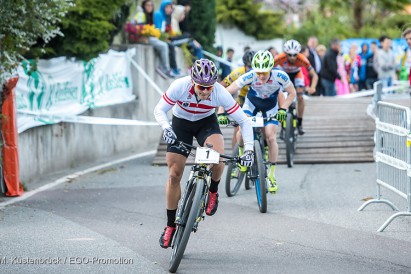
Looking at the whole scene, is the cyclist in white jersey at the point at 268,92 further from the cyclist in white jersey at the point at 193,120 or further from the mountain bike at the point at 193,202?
the mountain bike at the point at 193,202

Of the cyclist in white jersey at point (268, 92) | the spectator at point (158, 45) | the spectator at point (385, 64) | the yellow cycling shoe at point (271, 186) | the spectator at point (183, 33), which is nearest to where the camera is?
the cyclist in white jersey at point (268, 92)

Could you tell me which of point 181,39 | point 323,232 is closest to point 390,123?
point 323,232

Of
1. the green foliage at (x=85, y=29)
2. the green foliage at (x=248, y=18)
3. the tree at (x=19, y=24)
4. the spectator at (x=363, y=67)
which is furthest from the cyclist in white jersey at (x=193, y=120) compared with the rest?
the green foliage at (x=248, y=18)

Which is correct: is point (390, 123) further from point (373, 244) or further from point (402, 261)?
point (402, 261)

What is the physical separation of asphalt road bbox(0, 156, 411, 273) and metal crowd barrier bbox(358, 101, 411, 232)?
1.25ft

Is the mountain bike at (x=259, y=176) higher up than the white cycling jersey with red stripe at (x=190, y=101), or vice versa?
the white cycling jersey with red stripe at (x=190, y=101)

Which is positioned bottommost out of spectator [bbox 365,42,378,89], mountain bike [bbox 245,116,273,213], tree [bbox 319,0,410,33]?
mountain bike [bbox 245,116,273,213]

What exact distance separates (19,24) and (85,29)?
3896mm

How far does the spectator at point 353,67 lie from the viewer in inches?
1040

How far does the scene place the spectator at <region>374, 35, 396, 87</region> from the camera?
85.2ft

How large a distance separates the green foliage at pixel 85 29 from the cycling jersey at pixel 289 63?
312cm

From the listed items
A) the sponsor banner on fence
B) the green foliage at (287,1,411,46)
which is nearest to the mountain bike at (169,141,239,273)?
the sponsor banner on fence

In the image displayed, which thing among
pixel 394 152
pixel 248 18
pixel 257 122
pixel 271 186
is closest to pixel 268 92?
pixel 257 122

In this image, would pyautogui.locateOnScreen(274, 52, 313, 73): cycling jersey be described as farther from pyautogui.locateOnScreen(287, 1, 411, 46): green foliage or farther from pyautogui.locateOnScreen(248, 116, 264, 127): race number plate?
pyautogui.locateOnScreen(287, 1, 411, 46): green foliage
